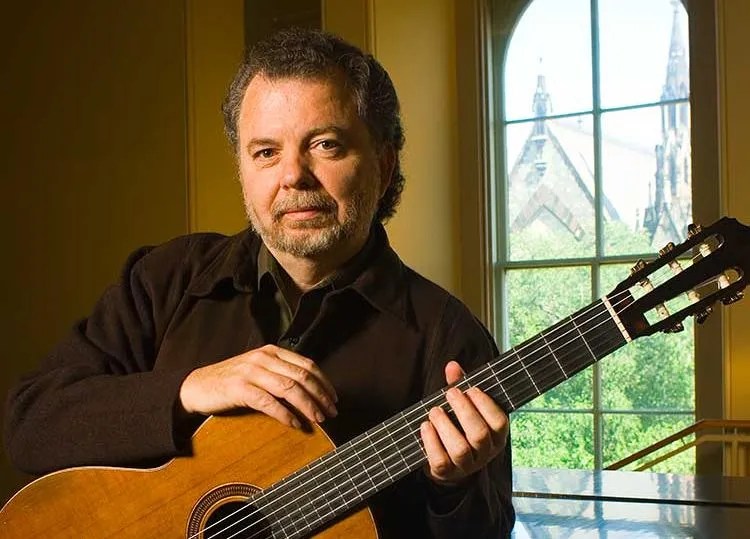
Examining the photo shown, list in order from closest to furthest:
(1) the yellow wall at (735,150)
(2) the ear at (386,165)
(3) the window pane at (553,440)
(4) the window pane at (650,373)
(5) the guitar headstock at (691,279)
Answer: (5) the guitar headstock at (691,279) → (2) the ear at (386,165) → (1) the yellow wall at (735,150) → (4) the window pane at (650,373) → (3) the window pane at (553,440)

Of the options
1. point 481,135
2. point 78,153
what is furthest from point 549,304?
point 78,153

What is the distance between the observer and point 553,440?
3.86 meters

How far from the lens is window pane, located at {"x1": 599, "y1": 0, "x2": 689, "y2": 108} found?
142 inches

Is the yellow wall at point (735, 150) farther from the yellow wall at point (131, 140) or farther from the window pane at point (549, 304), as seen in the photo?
the yellow wall at point (131, 140)

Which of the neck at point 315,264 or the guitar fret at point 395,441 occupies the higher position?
the neck at point 315,264

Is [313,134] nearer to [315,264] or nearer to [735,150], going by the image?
[315,264]

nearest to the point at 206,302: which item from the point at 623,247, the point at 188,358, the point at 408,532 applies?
the point at 188,358

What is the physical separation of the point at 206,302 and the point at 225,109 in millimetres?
312

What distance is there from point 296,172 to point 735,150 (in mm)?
2386

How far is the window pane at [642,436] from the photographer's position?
3.57 meters

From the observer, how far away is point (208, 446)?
1258mm

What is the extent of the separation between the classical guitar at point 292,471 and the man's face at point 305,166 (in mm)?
281

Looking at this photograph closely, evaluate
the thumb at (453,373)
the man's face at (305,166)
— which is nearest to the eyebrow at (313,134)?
the man's face at (305,166)

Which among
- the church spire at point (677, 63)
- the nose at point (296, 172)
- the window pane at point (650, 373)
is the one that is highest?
the church spire at point (677, 63)
